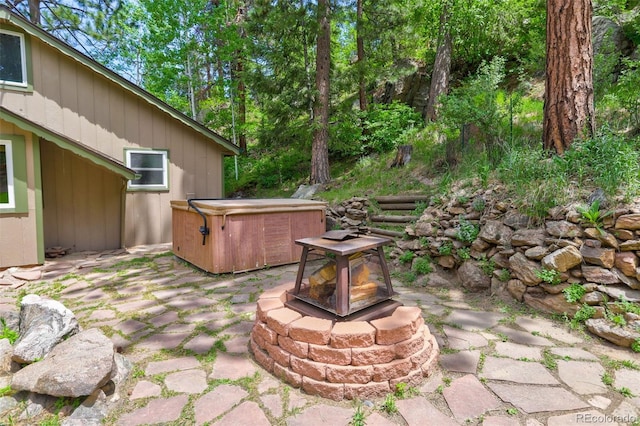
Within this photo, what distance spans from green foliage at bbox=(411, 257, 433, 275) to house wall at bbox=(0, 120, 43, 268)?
18.8 ft

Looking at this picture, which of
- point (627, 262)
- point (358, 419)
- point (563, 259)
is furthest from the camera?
point (563, 259)

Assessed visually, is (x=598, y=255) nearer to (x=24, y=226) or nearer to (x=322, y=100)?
(x=322, y=100)

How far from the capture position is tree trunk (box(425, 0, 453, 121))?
9.53 meters

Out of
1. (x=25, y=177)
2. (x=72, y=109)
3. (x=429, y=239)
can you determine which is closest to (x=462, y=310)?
(x=429, y=239)

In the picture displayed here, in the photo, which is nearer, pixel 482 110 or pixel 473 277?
pixel 473 277

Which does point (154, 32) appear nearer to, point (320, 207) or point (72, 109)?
point (72, 109)

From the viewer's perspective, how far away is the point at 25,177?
16.9 feet

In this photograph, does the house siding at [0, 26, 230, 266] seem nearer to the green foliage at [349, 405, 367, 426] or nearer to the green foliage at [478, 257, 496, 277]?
the green foliage at [478, 257, 496, 277]

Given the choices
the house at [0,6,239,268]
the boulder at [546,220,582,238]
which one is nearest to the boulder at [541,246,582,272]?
the boulder at [546,220,582,238]

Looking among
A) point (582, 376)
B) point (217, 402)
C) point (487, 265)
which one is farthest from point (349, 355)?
point (487, 265)

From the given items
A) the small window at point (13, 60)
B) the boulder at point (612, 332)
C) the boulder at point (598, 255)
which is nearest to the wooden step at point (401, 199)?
the boulder at point (598, 255)

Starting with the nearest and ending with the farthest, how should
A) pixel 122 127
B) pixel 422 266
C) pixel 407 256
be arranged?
pixel 422 266
pixel 407 256
pixel 122 127

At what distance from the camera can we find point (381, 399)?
206cm

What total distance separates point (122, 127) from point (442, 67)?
8334mm
